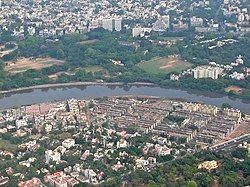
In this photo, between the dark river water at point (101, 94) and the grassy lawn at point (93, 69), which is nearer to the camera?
the dark river water at point (101, 94)

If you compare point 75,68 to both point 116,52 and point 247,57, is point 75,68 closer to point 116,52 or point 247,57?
point 116,52

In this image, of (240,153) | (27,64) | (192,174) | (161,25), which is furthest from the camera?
(161,25)

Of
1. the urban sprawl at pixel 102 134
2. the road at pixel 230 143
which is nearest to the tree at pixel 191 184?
the urban sprawl at pixel 102 134

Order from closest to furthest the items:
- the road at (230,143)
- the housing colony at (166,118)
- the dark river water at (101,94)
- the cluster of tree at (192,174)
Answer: the cluster of tree at (192,174) → the road at (230,143) → the housing colony at (166,118) → the dark river water at (101,94)

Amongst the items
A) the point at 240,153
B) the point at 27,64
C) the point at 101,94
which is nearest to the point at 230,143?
the point at 240,153

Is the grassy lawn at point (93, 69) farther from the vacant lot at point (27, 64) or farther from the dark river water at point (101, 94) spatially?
the dark river water at point (101, 94)

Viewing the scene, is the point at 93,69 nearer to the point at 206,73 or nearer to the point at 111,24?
the point at 206,73

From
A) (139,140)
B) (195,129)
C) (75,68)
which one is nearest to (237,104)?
(195,129)
